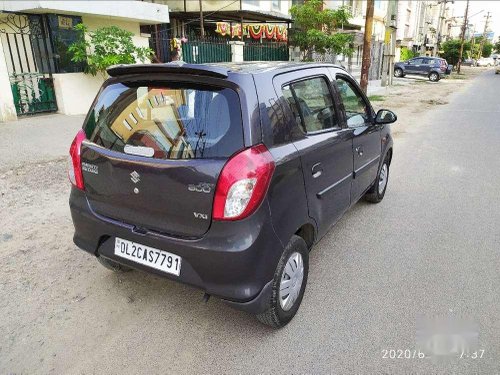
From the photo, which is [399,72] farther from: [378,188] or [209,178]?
[209,178]

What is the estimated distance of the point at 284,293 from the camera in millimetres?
2594

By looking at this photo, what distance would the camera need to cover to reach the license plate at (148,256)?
236 centimetres

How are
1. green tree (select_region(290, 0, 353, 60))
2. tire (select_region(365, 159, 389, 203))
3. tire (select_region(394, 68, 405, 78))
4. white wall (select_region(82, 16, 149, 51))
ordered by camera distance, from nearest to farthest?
tire (select_region(365, 159, 389, 203)) → white wall (select_region(82, 16, 149, 51)) → green tree (select_region(290, 0, 353, 60)) → tire (select_region(394, 68, 405, 78))

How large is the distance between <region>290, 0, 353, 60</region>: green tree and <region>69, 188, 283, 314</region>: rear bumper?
46.7ft


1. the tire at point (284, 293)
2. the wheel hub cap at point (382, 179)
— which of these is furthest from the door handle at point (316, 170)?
the wheel hub cap at point (382, 179)

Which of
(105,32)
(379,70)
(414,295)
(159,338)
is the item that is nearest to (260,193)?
(159,338)

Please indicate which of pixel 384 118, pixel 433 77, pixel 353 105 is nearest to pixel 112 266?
pixel 353 105

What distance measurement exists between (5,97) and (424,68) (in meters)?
29.4

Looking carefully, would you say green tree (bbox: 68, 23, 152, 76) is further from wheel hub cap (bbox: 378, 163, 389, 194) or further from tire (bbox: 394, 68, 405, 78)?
tire (bbox: 394, 68, 405, 78)

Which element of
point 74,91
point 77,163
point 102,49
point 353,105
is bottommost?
point 74,91

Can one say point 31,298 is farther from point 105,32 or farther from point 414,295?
point 105,32

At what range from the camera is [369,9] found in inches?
518

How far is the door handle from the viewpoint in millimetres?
2759

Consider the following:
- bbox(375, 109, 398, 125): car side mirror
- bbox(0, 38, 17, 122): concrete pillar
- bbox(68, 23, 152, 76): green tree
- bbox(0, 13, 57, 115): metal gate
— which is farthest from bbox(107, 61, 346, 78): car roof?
bbox(68, 23, 152, 76): green tree
